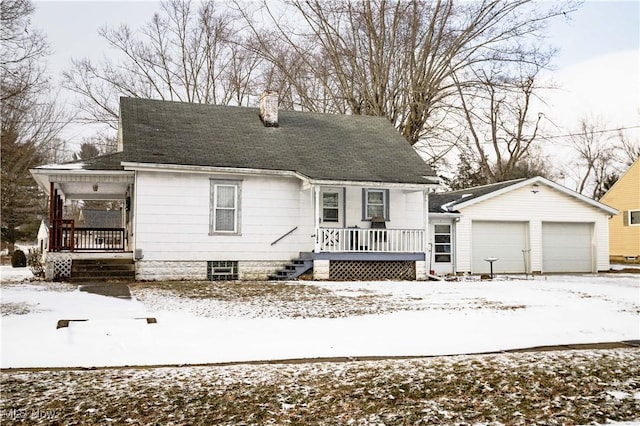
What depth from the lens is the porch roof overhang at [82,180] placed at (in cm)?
1698

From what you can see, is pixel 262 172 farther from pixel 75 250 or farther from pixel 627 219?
pixel 627 219

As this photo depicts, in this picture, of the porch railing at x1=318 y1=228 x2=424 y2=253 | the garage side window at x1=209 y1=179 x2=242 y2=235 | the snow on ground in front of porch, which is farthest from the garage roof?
the snow on ground in front of porch

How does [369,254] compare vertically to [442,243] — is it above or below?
below

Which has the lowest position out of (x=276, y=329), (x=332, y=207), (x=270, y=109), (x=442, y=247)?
(x=276, y=329)

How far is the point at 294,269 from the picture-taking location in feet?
61.0

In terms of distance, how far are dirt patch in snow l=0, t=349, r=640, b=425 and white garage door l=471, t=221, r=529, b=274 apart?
15974mm

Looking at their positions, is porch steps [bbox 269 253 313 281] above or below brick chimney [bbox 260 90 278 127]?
below

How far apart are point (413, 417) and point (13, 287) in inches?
473

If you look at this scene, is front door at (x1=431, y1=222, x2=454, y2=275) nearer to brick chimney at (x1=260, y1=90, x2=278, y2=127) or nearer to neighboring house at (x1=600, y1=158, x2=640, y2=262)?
brick chimney at (x1=260, y1=90, x2=278, y2=127)

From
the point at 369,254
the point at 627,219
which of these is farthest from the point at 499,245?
the point at 627,219

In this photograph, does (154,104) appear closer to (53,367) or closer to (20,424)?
(53,367)

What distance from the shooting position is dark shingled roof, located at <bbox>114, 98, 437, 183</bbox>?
60.2ft

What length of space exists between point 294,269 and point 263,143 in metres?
4.52

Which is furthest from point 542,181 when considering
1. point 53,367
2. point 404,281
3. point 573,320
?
point 53,367
